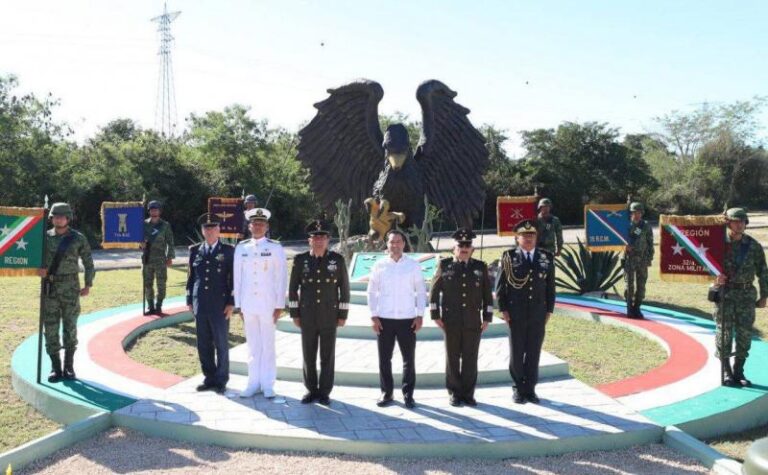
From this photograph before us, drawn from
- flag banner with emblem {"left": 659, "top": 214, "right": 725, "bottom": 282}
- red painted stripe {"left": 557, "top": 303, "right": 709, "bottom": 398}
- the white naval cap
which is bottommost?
red painted stripe {"left": 557, "top": 303, "right": 709, "bottom": 398}

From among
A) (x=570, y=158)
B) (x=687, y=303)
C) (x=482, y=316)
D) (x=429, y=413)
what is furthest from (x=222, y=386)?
(x=570, y=158)

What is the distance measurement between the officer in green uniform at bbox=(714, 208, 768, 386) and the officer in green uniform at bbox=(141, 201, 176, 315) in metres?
6.78

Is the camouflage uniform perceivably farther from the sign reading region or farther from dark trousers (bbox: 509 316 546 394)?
dark trousers (bbox: 509 316 546 394)

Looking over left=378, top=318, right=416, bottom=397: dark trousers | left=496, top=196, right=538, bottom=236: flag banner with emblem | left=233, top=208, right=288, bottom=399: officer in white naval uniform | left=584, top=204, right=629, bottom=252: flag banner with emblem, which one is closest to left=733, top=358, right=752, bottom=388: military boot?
left=378, top=318, right=416, bottom=397: dark trousers

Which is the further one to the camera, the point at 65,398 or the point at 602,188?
the point at 602,188

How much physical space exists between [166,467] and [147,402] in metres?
1.11

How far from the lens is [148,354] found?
22.9ft

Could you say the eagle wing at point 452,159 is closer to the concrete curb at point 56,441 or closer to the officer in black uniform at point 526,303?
the officer in black uniform at point 526,303

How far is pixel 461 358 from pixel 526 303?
26.7 inches

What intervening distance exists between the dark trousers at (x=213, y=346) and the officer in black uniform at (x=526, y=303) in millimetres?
2321

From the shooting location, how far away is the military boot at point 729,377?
5.46 meters

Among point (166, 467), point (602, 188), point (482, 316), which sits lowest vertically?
point (166, 467)

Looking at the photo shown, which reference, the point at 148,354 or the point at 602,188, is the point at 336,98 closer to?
the point at 148,354

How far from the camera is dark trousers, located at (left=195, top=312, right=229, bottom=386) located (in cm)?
530
